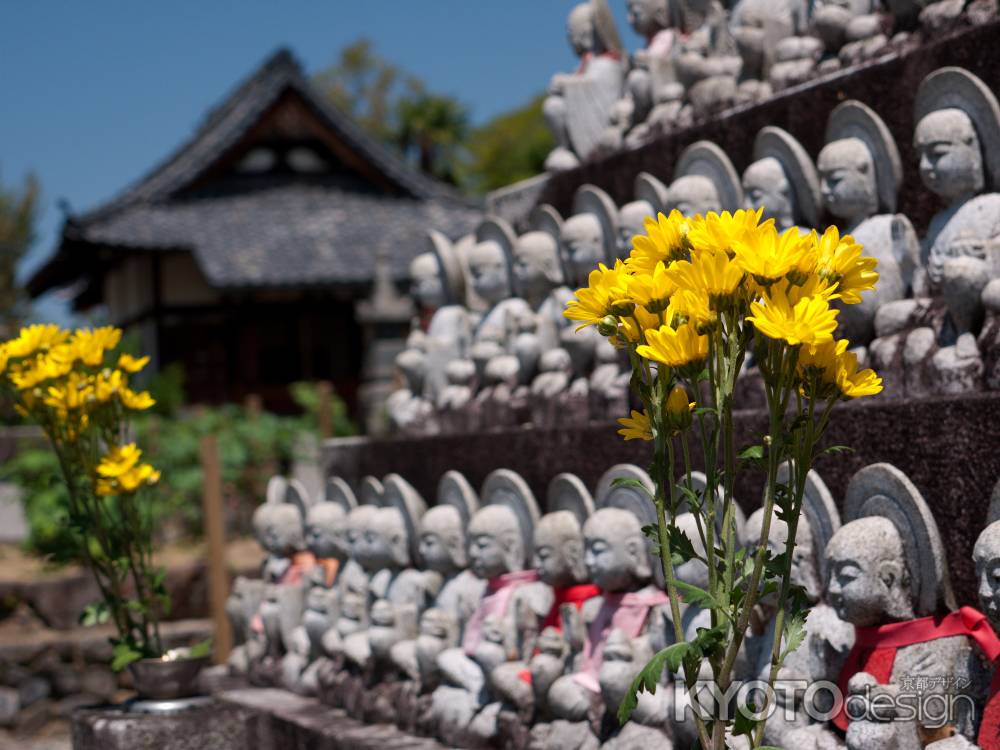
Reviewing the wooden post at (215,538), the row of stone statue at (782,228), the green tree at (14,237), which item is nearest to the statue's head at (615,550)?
the row of stone statue at (782,228)

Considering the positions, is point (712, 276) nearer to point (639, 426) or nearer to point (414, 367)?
point (639, 426)

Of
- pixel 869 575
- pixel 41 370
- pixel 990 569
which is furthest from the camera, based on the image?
pixel 41 370

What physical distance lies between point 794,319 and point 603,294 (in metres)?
0.44

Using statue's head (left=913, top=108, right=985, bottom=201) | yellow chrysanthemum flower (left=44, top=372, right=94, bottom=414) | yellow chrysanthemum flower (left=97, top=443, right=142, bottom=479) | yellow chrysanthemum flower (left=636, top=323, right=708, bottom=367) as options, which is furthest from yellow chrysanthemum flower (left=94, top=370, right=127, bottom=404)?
statue's head (left=913, top=108, right=985, bottom=201)

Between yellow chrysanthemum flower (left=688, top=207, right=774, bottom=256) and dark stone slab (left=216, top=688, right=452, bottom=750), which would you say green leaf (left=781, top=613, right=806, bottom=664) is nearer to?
yellow chrysanthemum flower (left=688, top=207, right=774, bottom=256)

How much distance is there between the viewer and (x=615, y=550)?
5156 mm

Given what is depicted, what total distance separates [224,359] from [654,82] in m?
13.0

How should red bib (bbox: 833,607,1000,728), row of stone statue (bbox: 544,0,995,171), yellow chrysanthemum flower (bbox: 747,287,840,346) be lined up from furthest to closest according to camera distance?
row of stone statue (bbox: 544,0,995,171)
red bib (bbox: 833,607,1000,728)
yellow chrysanthemum flower (bbox: 747,287,840,346)

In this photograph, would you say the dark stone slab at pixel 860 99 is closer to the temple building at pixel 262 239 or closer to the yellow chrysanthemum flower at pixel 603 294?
the yellow chrysanthemum flower at pixel 603 294

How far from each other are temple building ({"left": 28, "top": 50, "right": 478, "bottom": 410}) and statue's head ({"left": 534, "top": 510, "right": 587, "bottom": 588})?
1313 centimetres

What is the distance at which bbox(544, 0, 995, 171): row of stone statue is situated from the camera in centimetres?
616

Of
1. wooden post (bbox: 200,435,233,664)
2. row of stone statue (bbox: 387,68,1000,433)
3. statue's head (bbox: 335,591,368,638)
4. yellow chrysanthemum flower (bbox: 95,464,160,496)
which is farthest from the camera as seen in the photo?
wooden post (bbox: 200,435,233,664)

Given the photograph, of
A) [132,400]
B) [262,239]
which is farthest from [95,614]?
[262,239]

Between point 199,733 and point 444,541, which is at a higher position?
point 444,541
